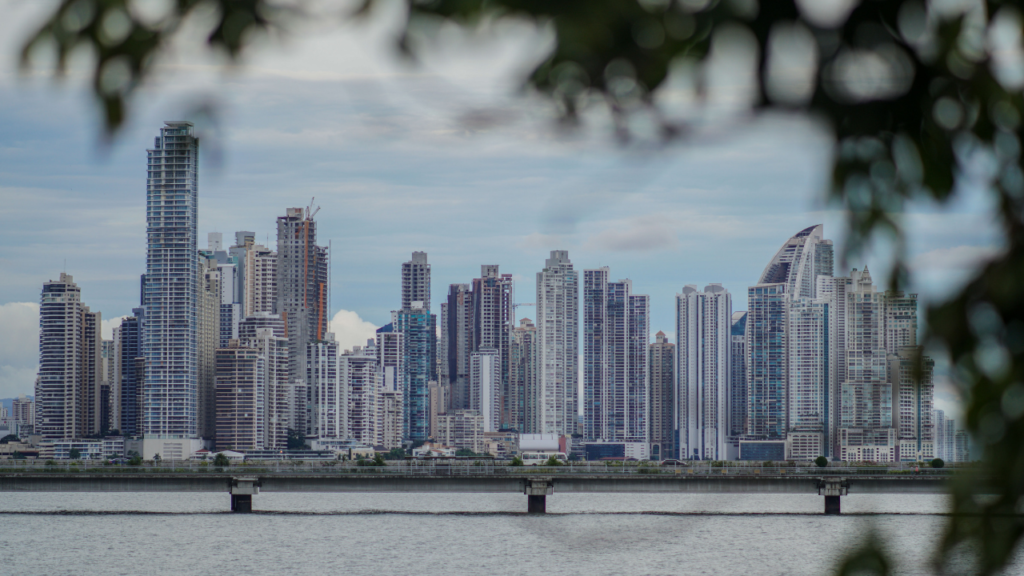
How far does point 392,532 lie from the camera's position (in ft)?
199

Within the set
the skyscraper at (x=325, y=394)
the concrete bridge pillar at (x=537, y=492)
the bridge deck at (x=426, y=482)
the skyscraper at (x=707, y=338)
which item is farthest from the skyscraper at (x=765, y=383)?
the skyscraper at (x=325, y=394)

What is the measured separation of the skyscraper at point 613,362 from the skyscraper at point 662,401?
78.1 inches

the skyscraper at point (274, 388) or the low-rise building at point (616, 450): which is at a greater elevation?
the skyscraper at point (274, 388)

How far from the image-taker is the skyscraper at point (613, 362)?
609 ft


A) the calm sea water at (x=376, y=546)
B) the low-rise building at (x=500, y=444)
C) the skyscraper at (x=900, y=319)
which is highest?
the skyscraper at (x=900, y=319)

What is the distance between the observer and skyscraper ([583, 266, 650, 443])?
186 meters

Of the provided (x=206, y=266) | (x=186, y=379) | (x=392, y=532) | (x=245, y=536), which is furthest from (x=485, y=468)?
(x=206, y=266)

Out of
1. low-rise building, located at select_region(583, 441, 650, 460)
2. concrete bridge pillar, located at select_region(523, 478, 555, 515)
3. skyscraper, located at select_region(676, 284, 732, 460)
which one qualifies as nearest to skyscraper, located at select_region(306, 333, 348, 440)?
low-rise building, located at select_region(583, 441, 650, 460)

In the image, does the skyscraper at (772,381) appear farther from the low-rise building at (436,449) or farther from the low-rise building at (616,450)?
the low-rise building at (436,449)

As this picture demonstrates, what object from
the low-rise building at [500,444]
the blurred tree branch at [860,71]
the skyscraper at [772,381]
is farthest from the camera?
the low-rise building at [500,444]

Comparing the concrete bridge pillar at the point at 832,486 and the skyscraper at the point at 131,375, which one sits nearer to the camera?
the concrete bridge pillar at the point at 832,486

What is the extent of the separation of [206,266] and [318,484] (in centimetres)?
14222

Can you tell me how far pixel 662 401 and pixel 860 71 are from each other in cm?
18867

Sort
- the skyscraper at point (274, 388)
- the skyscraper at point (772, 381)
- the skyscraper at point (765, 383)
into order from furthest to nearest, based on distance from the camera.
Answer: the skyscraper at point (274, 388) < the skyscraper at point (765, 383) < the skyscraper at point (772, 381)
